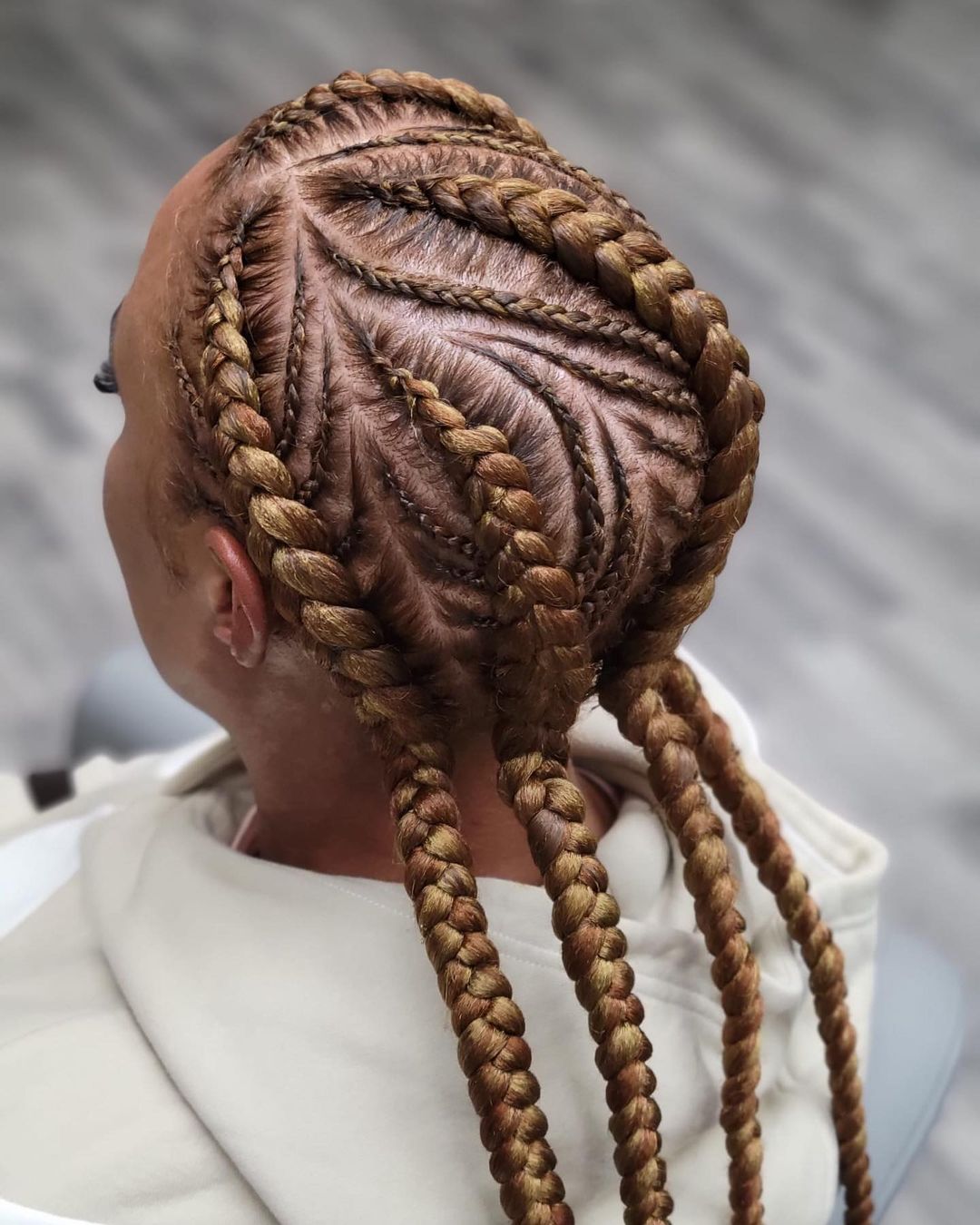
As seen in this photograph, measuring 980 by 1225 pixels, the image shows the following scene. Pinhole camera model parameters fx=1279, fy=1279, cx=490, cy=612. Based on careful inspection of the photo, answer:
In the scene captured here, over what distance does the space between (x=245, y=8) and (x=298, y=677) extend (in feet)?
5.28

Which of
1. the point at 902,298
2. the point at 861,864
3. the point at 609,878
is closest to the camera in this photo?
the point at 609,878

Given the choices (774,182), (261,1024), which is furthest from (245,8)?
(261,1024)

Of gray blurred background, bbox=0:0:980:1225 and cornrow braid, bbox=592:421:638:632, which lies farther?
gray blurred background, bbox=0:0:980:1225

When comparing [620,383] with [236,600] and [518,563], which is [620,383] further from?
[236,600]

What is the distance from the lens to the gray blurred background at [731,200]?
1853 millimetres

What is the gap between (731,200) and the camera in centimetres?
201

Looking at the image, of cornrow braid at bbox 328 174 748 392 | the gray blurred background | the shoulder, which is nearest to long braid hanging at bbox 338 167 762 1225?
cornrow braid at bbox 328 174 748 392

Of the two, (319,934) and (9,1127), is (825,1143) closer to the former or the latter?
(319,934)

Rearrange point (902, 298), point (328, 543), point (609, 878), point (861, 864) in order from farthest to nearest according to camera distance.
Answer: point (902, 298) → point (861, 864) → point (609, 878) → point (328, 543)

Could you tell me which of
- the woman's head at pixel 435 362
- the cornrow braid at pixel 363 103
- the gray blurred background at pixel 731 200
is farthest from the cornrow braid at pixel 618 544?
the gray blurred background at pixel 731 200

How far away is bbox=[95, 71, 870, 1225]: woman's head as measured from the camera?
0.64 metres

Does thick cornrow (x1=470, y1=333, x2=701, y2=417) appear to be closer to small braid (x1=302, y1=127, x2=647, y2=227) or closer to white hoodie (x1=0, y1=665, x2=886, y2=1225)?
small braid (x1=302, y1=127, x2=647, y2=227)

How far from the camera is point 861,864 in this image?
95cm

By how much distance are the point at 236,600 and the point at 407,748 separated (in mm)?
126
